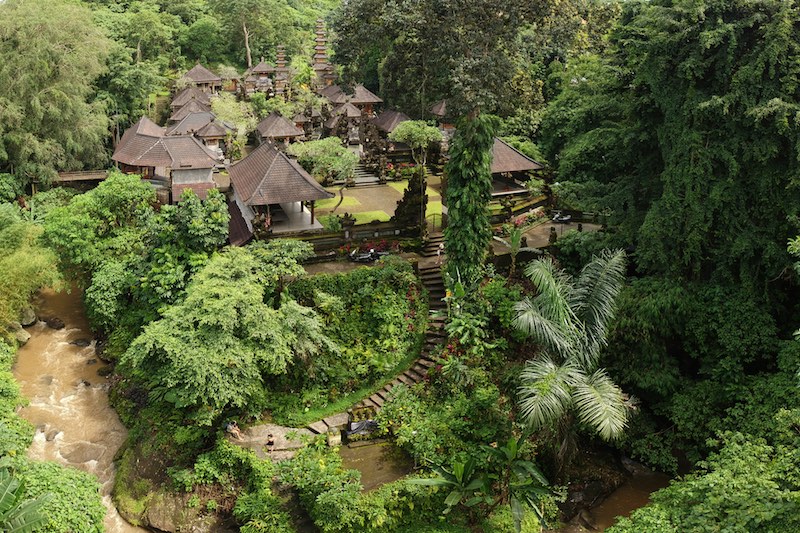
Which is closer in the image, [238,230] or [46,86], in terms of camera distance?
[238,230]

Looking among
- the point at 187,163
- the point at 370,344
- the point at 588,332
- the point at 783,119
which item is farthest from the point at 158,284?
the point at 783,119

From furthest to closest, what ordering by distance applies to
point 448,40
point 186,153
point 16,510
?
point 448,40
point 186,153
point 16,510

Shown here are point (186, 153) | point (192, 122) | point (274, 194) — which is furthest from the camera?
point (192, 122)

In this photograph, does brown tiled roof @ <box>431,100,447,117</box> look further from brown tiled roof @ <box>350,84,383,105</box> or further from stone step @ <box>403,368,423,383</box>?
stone step @ <box>403,368,423,383</box>

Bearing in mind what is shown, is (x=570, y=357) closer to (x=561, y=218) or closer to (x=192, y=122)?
(x=561, y=218)

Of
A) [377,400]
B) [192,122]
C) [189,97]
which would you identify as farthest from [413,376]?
[189,97]

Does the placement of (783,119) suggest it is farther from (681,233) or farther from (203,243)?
(203,243)

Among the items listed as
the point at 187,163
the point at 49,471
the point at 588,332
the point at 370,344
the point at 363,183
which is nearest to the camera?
the point at 49,471

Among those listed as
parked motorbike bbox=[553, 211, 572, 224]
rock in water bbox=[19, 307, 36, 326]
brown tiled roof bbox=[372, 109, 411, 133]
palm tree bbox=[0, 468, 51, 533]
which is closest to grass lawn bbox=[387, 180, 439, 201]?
brown tiled roof bbox=[372, 109, 411, 133]
